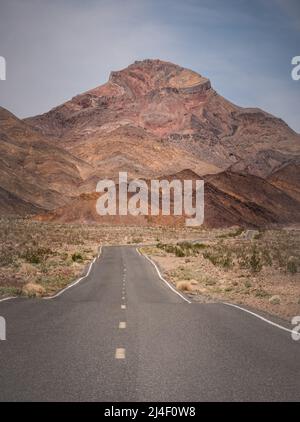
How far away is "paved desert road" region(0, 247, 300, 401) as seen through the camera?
7047mm

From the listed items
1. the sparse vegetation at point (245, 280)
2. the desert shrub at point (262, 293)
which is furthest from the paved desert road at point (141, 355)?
the desert shrub at point (262, 293)

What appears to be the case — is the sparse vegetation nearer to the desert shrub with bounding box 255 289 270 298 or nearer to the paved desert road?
the desert shrub with bounding box 255 289 270 298

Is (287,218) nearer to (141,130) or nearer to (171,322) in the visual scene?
(141,130)

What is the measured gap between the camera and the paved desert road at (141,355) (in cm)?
705

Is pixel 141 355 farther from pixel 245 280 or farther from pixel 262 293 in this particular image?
pixel 245 280

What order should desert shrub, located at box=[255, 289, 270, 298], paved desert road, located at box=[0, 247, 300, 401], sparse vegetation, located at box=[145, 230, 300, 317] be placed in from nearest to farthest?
paved desert road, located at box=[0, 247, 300, 401] < sparse vegetation, located at box=[145, 230, 300, 317] < desert shrub, located at box=[255, 289, 270, 298]

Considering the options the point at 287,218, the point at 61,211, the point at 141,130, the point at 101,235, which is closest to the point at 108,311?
the point at 101,235

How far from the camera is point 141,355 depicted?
30.1 ft

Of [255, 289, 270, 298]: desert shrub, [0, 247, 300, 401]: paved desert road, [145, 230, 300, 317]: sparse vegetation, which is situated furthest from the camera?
[255, 289, 270, 298]: desert shrub

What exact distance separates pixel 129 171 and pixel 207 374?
154 m

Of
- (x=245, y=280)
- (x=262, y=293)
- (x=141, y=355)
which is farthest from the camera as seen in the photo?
(x=245, y=280)

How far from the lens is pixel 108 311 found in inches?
595

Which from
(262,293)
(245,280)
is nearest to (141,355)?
(262,293)

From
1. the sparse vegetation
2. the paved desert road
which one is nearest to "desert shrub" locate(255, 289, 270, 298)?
the sparse vegetation
